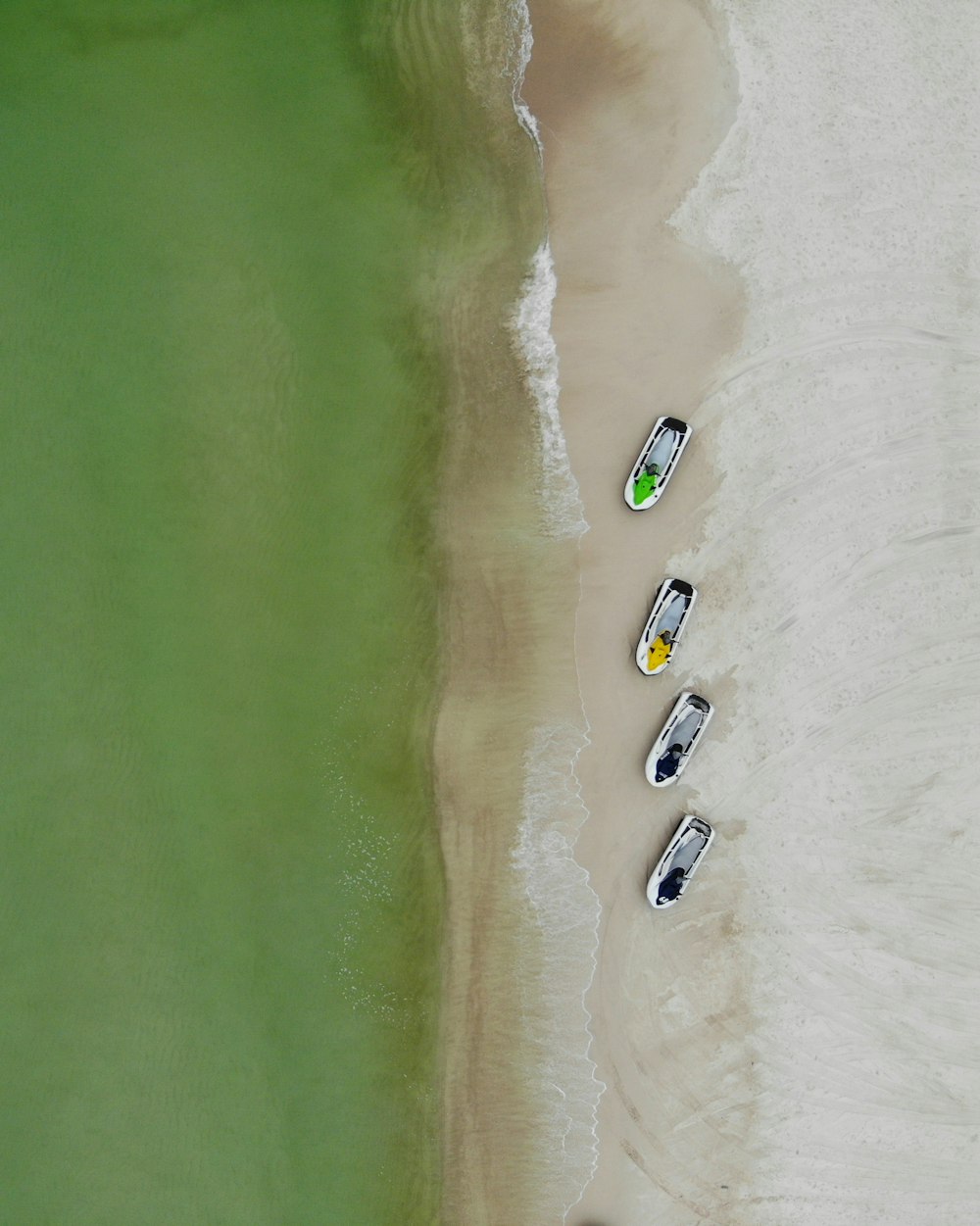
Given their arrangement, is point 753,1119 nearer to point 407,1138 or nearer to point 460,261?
point 407,1138

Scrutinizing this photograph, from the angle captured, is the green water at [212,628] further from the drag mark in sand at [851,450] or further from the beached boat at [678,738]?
the drag mark in sand at [851,450]

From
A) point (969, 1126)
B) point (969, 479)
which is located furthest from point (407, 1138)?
point (969, 479)

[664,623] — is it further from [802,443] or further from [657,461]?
[802,443]

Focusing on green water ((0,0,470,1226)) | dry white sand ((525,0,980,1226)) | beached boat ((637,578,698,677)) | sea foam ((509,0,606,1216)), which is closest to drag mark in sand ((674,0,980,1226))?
dry white sand ((525,0,980,1226))

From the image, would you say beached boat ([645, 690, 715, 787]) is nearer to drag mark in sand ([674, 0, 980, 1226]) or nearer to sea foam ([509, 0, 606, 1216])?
drag mark in sand ([674, 0, 980, 1226])

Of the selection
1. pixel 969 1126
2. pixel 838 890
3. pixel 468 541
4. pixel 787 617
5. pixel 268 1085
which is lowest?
pixel 969 1126

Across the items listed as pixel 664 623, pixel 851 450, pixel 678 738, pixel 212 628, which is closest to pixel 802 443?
pixel 851 450
